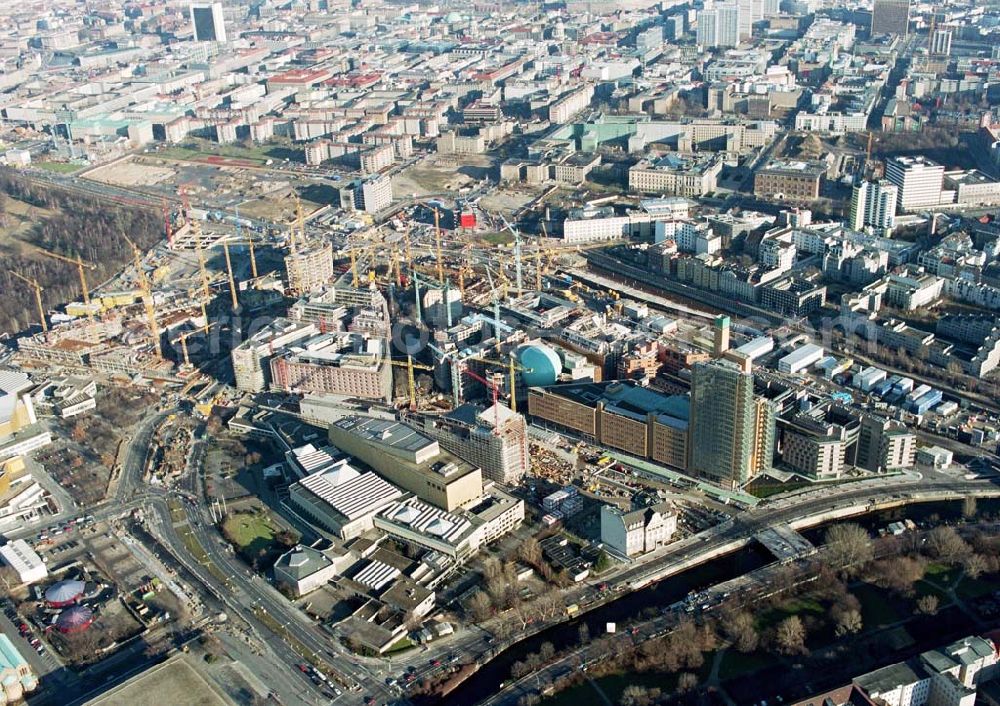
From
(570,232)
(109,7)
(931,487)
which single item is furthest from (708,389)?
(109,7)

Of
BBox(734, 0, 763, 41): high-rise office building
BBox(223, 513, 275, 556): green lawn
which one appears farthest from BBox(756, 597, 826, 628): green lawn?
BBox(734, 0, 763, 41): high-rise office building

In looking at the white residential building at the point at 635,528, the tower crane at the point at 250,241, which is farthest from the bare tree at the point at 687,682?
the tower crane at the point at 250,241

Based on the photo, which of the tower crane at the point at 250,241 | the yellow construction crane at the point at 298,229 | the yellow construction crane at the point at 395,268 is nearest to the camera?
the yellow construction crane at the point at 395,268

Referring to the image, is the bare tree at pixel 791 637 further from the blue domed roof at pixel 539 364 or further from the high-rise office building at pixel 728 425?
the blue domed roof at pixel 539 364

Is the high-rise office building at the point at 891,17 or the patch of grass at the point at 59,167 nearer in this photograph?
the patch of grass at the point at 59,167

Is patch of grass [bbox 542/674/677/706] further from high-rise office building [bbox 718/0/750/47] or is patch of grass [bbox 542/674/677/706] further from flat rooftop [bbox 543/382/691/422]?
high-rise office building [bbox 718/0/750/47]

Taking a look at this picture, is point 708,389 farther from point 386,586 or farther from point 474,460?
point 386,586

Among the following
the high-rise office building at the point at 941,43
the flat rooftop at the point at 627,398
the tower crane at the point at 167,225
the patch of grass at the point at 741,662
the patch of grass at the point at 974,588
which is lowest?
the patch of grass at the point at 741,662
